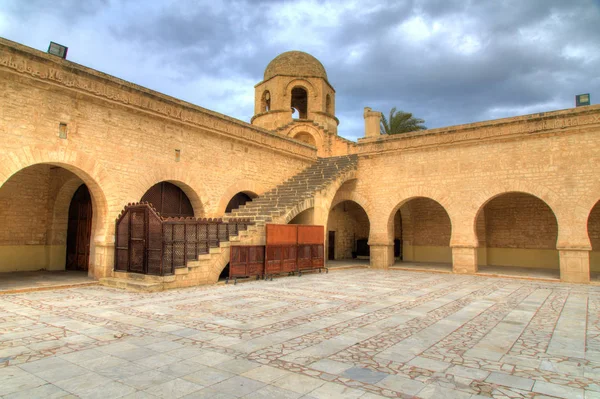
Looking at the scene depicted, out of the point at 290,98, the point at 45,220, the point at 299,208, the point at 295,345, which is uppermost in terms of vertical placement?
the point at 290,98

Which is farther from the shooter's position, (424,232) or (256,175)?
(424,232)

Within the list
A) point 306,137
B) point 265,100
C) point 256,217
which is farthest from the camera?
point 265,100

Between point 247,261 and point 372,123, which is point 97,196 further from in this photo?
point 372,123

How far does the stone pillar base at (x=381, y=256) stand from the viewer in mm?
16405

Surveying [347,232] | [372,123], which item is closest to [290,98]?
[372,123]

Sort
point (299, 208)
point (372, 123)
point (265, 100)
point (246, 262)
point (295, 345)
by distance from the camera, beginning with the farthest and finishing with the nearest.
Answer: point (265, 100), point (372, 123), point (299, 208), point (246, 262), point (295, 345)

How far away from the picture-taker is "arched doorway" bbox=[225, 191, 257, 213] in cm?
1566

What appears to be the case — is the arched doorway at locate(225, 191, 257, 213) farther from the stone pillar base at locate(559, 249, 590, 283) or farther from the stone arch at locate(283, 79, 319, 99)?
the stone pillar base at locate(559, 249, 590, 283)

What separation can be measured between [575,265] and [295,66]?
1717 cm

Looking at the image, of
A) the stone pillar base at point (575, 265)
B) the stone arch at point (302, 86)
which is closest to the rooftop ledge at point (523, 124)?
the stone pillar base at point (575, 265)

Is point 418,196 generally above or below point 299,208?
above

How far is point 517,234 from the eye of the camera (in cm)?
1722

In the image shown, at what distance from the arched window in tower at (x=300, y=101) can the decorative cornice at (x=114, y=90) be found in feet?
35.2

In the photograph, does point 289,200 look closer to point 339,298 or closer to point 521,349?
point 339,298
